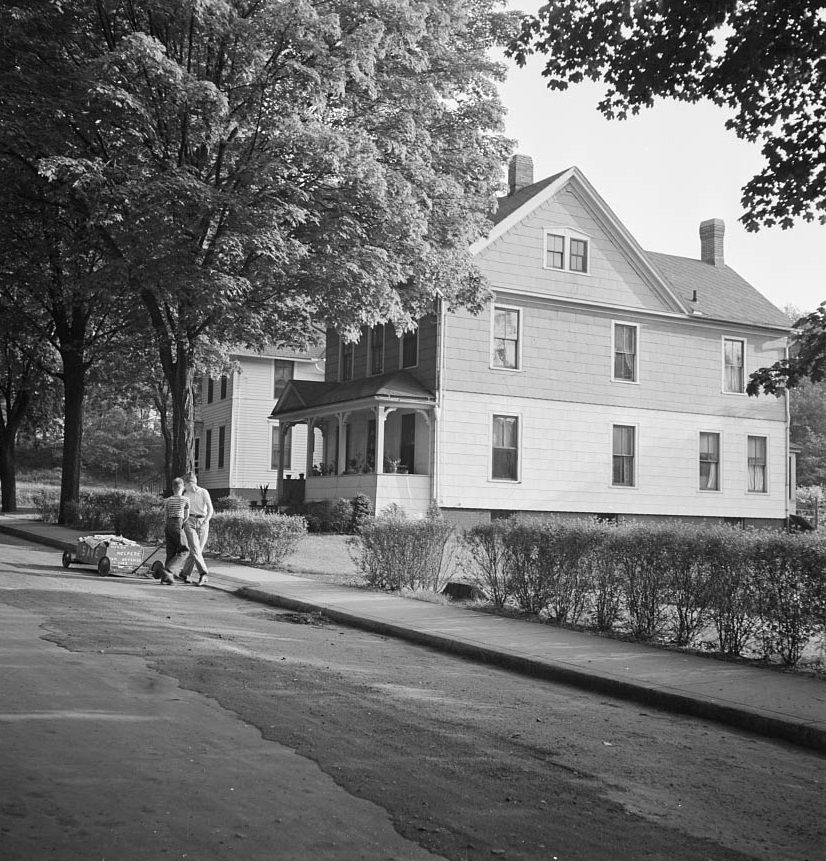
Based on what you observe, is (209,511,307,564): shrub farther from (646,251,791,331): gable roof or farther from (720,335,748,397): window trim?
(720,335,748,397): window trim

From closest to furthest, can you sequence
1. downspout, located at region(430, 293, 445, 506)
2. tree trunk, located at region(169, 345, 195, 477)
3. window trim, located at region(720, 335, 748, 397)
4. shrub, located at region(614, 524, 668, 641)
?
shrub, located at region(614, 524, 668, 641)
tree trunk, located at region(169, 345, 195, 477)
downspout, located at region(430, 293, 445, 506)
window trim, located at region(720, 335, 748, 397)

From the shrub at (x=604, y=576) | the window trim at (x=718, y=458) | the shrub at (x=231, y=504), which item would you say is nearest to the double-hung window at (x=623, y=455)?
the window trim at (x=718, y=458)

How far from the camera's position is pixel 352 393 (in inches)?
1221

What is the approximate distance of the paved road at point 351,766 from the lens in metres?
4.56

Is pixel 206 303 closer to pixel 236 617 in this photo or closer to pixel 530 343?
pixel 236 617

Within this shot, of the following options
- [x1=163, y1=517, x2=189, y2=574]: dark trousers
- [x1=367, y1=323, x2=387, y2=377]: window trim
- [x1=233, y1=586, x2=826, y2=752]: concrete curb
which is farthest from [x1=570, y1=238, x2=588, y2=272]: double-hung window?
[x1=233, y1=586, x2=826, y2=752]: concrete curb

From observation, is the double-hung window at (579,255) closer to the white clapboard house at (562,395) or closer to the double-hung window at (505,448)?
the white clapboard house at (562,395)

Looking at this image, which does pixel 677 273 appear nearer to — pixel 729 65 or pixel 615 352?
pixel 615 352

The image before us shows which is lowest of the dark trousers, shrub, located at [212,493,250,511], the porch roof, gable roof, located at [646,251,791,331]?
the dark trousers

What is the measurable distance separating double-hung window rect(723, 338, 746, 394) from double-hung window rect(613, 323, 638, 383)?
4144 mm

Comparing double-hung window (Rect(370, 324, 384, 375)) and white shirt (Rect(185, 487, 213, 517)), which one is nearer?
white shirt (Rect(185, 487, 213, 517))

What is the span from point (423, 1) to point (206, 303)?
8097mm

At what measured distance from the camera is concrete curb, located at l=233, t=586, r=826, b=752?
7.38m

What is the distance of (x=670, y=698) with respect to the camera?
27.4 feet
